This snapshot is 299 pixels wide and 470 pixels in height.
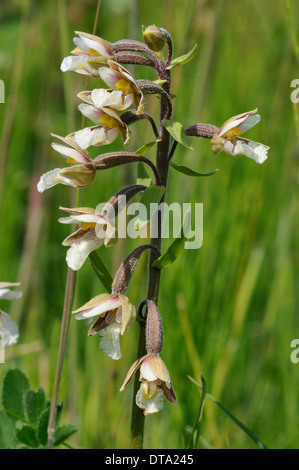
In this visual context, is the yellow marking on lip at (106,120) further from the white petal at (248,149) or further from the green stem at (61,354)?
the green stem at (61,354)

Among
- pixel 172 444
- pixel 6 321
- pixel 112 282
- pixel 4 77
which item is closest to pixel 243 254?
pixel 172 444

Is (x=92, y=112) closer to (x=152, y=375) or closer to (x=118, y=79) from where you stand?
(x=118, y=79)

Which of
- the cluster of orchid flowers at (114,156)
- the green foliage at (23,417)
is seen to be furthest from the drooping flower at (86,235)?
the green foliage at (23,417)

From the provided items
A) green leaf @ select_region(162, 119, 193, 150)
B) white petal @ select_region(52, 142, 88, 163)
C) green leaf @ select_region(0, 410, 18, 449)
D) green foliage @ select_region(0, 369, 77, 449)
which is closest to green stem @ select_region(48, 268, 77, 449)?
green foliage @ select_region(0, 369, 77, 449)

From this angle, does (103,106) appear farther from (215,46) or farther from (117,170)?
(117,170)

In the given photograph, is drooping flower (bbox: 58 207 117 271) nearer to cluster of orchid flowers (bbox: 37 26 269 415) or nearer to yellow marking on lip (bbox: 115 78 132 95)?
cluster of orchid flowers (bbox: 37 26 269 415)

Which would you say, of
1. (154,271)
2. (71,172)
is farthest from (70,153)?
(154,271)
